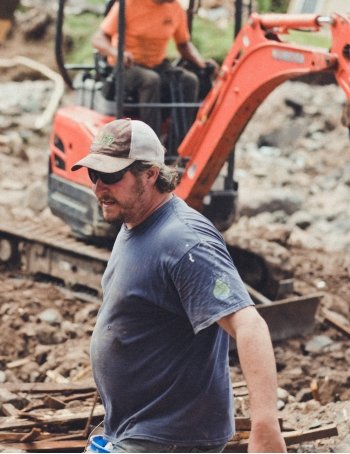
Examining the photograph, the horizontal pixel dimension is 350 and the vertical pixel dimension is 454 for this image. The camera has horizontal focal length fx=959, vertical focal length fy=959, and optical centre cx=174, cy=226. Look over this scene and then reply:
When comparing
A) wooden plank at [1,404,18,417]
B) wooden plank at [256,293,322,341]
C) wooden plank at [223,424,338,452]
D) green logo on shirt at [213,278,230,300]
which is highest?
green logo on shirt at [213,278,230,300]

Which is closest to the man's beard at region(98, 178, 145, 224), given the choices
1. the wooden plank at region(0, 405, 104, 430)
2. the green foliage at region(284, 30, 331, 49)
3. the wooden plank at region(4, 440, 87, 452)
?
the wooden plank at region(4, 440, 87, 452)

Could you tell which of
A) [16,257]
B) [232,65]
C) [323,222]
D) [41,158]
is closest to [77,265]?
[16,257]

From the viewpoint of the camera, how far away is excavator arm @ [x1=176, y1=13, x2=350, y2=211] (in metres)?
6.57

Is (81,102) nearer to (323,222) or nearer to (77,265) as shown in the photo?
(77,265)

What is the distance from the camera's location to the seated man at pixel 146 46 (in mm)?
8328

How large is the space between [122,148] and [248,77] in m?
4.23

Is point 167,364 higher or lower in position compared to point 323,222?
higher

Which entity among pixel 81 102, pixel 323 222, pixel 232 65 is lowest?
pixel 323 222

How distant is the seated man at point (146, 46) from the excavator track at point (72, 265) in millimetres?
1640

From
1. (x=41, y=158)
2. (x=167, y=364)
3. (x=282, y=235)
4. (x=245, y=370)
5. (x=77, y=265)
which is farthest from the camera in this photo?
(x=41, y=158)

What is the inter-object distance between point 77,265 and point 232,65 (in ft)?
8.79

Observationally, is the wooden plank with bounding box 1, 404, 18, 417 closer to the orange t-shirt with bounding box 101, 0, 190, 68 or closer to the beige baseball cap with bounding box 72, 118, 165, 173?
the beige baseball cap with bounding box 72, 118, 165, 173

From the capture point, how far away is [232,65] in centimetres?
799

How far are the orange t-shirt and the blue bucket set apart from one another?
5184 mm
